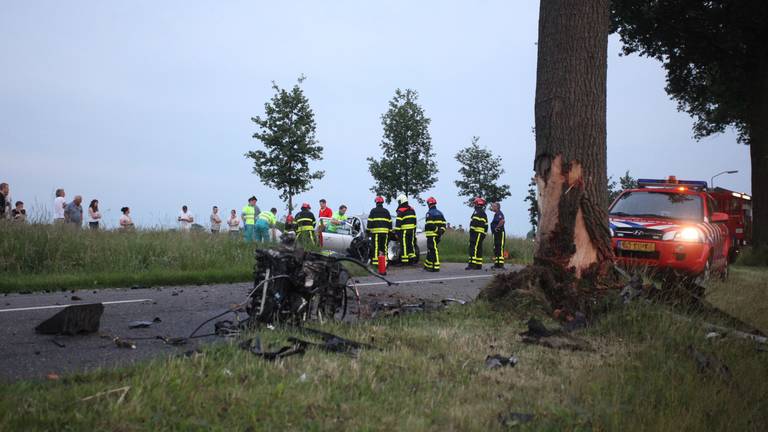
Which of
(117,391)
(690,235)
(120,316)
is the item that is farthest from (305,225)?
(117,391)

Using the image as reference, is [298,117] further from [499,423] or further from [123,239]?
[499,423]

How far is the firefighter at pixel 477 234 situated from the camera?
56.0 feet

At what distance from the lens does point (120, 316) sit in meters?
7.41

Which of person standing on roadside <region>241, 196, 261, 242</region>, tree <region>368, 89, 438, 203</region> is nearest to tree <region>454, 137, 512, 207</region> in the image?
tree <region>368, 89, 438, 203</region>

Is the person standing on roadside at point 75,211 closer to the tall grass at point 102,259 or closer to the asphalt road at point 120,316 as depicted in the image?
the tall grass at point 102,259

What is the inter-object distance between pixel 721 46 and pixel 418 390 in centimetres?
2267

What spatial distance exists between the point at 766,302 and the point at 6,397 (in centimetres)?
950

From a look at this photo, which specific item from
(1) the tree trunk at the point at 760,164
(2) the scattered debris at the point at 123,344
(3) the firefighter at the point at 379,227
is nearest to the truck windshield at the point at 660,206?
(3) the firefighter at the point at 379,227

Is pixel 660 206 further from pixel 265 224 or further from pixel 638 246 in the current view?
pixel 265 224

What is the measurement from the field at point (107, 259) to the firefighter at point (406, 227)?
4230 mm

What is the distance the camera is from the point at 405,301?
28.8ft

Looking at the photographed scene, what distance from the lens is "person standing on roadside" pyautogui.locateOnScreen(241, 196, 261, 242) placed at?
23.0 metres

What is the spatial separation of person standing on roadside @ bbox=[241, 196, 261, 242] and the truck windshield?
14139 millimetres

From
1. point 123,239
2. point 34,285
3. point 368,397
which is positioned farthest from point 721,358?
point 123,239
